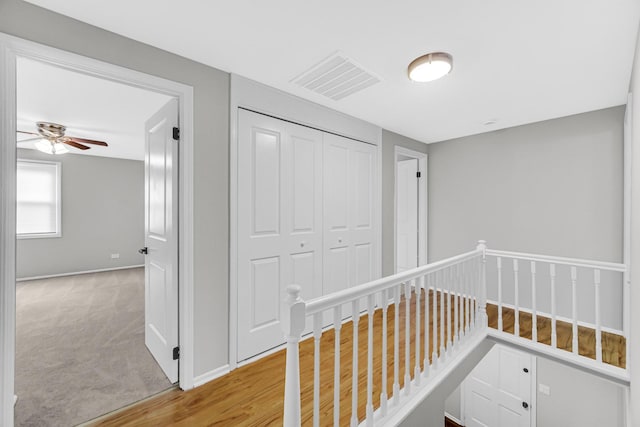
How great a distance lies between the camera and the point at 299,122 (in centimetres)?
253

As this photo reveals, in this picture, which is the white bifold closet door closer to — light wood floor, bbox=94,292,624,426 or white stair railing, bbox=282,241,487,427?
light wood floor, bbox=94,292,624,426

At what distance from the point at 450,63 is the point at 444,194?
2495 mm

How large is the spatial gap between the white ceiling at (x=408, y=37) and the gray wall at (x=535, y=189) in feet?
1.94

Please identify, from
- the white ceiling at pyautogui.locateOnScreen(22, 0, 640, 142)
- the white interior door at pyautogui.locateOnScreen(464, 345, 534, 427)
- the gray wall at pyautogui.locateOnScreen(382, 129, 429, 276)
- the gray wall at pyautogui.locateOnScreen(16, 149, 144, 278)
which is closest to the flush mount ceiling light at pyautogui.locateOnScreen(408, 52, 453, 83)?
the white ceiling at pyautogui.locateOnScreen(22, 0, 640, 142)

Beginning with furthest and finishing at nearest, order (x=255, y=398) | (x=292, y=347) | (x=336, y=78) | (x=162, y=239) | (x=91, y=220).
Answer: (x=91, y=220) < (x=336, y=78) < (x=162, y=239) < (x=255, y=398) < (x=292, y=347)

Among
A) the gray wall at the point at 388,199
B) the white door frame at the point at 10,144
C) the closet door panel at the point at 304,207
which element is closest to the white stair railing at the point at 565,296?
the gray wall at the point at 388,199

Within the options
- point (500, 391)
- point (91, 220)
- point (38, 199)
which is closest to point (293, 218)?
point (500, 391)

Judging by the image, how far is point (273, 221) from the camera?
2344 mm

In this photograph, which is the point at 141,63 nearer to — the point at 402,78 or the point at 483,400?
the point at 402,78

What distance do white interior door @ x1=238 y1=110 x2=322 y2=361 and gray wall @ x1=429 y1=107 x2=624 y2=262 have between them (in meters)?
2.29

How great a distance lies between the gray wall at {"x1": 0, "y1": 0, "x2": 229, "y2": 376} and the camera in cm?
176

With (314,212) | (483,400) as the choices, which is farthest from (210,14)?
(483,400)

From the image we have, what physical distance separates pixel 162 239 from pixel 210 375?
1059 millimetres

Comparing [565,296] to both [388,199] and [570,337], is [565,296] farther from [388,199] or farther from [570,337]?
[388,199]
